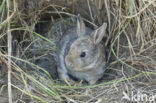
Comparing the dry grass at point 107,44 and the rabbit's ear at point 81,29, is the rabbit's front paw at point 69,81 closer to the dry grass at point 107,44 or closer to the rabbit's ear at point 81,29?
the dry grass at point 107,44

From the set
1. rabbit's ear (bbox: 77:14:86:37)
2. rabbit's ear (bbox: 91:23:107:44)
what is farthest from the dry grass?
rabbit's ear (bbox: 77:14:86:37)

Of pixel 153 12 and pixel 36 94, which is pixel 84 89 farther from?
pixel 153 12

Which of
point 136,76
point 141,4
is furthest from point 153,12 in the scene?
point 136,76

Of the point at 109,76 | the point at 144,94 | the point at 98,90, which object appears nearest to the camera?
the point at 144,94

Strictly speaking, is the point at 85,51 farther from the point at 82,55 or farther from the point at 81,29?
the point at 81,29

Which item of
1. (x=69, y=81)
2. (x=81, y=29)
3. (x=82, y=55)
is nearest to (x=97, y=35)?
(x=81, y=29)

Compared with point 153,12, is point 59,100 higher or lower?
lower

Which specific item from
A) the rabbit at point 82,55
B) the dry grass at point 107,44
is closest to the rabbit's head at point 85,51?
the rabbit at point 82,55
